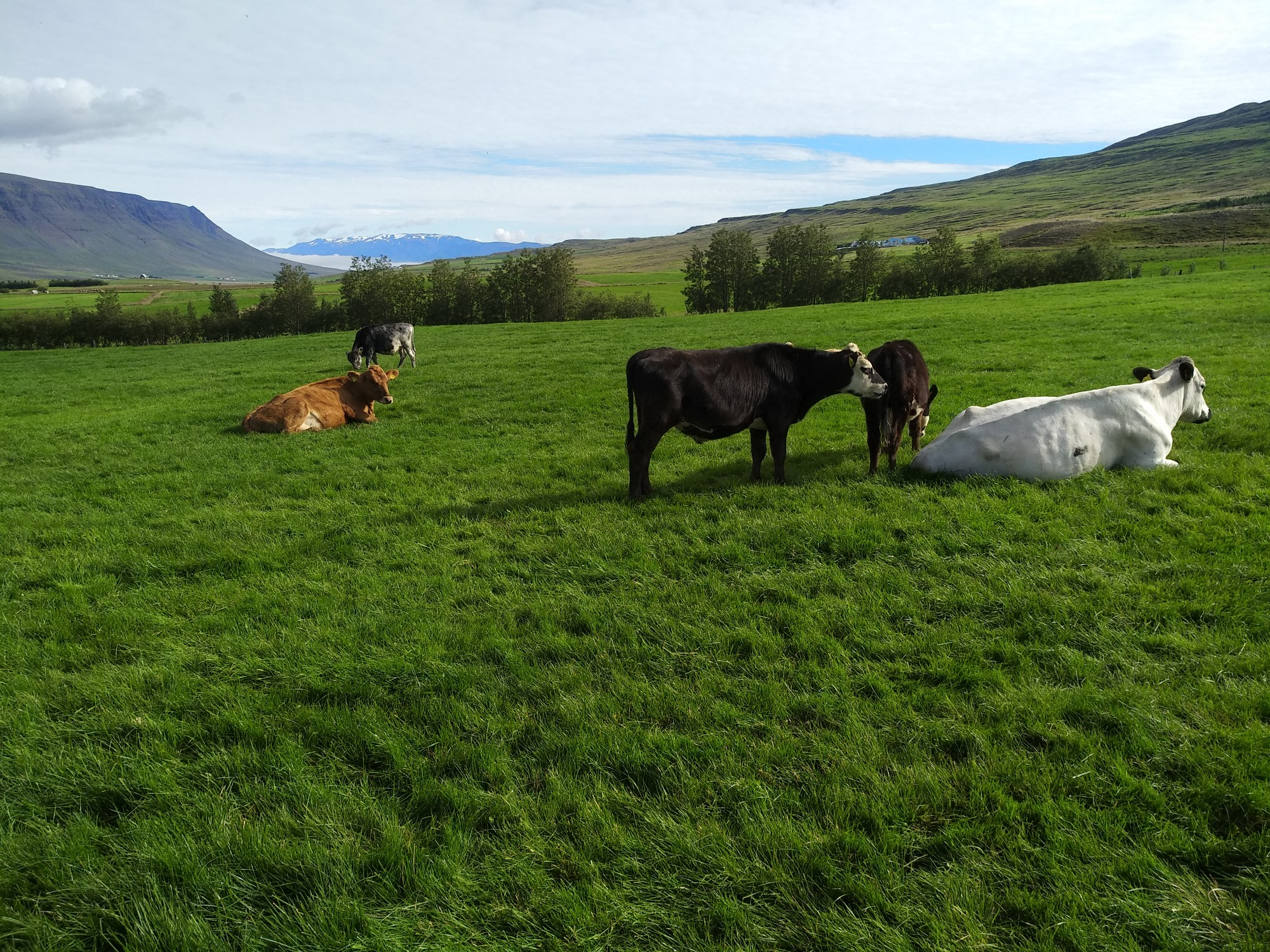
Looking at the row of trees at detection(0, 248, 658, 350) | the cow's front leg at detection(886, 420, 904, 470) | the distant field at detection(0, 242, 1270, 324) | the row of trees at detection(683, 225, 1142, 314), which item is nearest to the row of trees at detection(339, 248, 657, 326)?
the row of trees at detection(0, 248, 658, 350)

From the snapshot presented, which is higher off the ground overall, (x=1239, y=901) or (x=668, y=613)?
(x=668, y=613)

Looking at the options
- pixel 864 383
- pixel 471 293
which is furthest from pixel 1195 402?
pixel 471 293

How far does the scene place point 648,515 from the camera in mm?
7484

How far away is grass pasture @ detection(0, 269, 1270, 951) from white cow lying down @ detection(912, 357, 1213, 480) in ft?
1.30

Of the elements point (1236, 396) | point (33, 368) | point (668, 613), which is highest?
point (33, 368)

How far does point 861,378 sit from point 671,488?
2808mm

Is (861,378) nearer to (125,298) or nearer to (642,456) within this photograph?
(642,456)

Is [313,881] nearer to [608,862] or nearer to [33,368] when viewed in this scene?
[608,862]

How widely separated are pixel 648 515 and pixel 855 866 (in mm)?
4800

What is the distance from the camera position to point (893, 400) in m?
8.78

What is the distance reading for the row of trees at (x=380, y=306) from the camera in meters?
56.1

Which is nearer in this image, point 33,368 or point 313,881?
point 313,881

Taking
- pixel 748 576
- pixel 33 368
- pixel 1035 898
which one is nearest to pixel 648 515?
pixel 748 576

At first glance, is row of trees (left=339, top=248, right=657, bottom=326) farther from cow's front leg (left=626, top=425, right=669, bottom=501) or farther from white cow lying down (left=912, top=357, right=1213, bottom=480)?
white cow lying down (left=912, top=357, right=1213, bottom=480)
